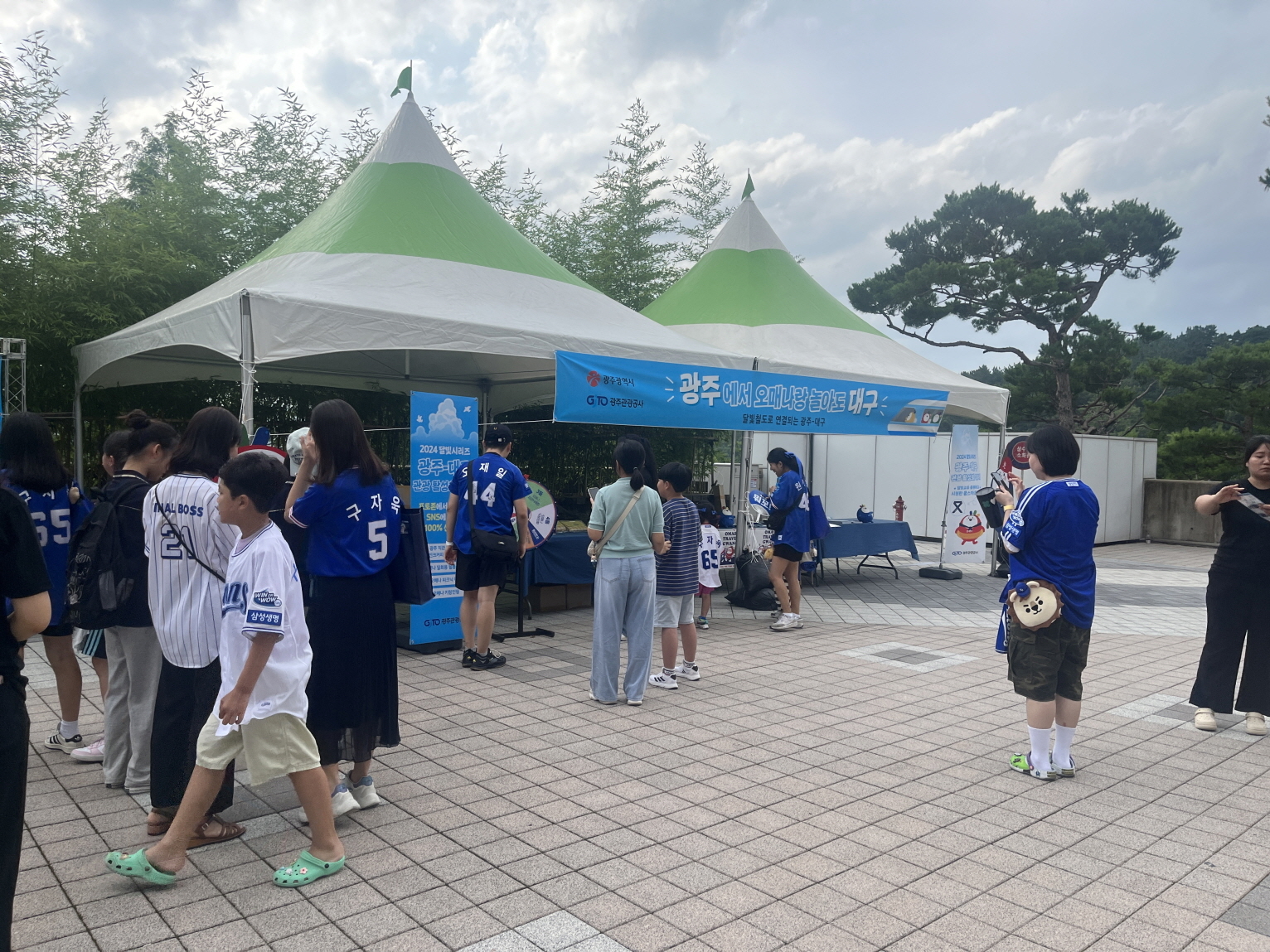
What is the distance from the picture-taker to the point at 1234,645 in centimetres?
480

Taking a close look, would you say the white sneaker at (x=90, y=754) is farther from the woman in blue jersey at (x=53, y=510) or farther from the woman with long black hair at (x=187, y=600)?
the woman with long black hair at (x=187, y=600)

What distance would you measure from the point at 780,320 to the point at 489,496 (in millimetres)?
5863

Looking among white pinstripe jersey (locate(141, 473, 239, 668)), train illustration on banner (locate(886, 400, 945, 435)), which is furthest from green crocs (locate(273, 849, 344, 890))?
train illustration on banner (locate(886, 400, 945, 435))

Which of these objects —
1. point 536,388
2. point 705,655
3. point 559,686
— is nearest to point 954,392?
point 536,388

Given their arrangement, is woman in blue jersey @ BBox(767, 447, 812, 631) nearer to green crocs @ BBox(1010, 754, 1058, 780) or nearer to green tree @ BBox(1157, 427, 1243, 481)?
green crocs @ BBox(1010, 754, 1058, 780)

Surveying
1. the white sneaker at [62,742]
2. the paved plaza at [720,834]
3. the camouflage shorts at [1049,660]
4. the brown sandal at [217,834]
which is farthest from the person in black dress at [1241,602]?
the white sneaker at [62,742]

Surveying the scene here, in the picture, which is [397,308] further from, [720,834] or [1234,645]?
[1234,645]

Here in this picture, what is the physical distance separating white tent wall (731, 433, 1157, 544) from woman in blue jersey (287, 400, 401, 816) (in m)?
13.2

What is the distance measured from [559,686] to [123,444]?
9.83ft

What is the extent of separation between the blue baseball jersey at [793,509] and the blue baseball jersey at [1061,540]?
10.5ft

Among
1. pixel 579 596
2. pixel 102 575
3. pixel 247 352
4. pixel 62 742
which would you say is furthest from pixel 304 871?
→ pixel 579 596

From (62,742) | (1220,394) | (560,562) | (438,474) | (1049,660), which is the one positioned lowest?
(62,742)

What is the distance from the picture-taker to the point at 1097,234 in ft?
80.7

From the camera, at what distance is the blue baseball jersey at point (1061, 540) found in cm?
386
